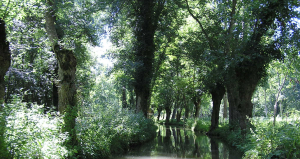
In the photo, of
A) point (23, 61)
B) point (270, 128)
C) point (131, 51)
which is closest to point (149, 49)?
point (131, 51)

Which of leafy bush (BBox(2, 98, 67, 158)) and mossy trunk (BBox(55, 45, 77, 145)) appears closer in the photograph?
leafy bush (BBox(2, 98, 67, 158))

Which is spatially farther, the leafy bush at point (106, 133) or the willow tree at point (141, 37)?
the willow tree at point (141, 37)

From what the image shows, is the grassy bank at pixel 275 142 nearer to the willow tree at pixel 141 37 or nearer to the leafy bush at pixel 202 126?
the willow tree at pixel 141 37

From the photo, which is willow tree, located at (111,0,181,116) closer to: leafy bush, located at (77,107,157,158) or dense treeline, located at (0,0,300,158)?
dense treeline, located at (0,0,300,158)

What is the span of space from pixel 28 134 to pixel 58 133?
1.16 m

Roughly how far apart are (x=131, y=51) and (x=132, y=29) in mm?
1985

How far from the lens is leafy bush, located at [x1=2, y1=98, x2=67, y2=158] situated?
4801mm

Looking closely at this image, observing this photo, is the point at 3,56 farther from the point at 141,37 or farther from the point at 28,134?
the point at 141,37

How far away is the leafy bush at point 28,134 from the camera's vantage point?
15.8ft

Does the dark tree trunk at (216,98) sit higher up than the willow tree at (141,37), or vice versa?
the willow tree at (141,37)

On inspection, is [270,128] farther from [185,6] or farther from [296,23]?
[185,6]

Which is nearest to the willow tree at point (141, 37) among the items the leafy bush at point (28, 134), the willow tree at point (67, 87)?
the willow tree at point (67, 87)

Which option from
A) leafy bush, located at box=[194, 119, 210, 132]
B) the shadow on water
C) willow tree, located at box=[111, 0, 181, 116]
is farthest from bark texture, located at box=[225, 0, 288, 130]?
leafy bush, located at box=[194, 119, 210, 132]

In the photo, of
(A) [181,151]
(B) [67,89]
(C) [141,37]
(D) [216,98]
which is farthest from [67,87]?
(D) [216,98]
